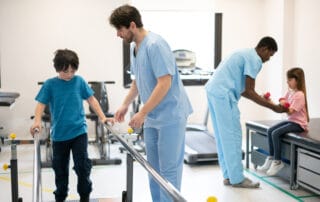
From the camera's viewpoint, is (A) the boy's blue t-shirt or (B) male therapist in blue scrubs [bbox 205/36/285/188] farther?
(B) male therapist in blue scrubs [bbox 205/36/285/188]

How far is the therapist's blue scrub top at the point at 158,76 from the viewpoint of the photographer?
85.3 inches

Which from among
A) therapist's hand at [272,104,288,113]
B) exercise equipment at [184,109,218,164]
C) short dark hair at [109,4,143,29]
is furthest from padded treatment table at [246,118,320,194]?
short dark hair at [109,4,143,29]

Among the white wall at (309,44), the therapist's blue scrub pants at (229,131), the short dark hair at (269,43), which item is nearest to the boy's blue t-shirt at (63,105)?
the therapist's blue scrub pants at (229,131)

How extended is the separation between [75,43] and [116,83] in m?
0.88

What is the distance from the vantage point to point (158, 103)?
6.99 ft

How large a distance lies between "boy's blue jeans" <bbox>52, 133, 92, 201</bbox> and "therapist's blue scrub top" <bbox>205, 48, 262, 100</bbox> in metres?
1.33

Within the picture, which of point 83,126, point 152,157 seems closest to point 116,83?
point 83,126

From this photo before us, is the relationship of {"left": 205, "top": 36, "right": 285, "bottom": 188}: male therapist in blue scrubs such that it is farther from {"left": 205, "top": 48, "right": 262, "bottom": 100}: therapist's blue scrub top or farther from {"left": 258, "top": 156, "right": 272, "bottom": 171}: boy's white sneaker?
{"left": 258, "top": 156, "right": 272, "bottom": 171}: boy's white sneaker

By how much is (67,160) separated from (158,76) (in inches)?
47.2

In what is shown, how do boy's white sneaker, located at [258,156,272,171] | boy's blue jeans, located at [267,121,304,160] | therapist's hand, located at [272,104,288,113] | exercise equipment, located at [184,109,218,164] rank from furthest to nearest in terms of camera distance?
exercise equipment, located at [184,109,218,164]
boy's white sneaker, located at [258,156,272,171]
boy's blue jeans, located at [267,121,304,160]
therapist's hand, located at [272,104,288,113]

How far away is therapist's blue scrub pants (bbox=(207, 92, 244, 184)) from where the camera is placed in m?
3.62

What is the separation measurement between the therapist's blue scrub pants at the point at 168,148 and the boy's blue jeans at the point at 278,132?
1661 mm

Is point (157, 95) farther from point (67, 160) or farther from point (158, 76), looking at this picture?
point (67, 160)

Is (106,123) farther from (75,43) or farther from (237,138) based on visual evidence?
(75,43)
